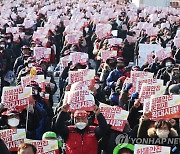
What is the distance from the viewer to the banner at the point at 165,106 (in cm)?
744

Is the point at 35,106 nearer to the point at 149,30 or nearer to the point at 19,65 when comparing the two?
the point at 19,65

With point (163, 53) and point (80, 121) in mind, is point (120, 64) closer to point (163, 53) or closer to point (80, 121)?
point (163, 53)

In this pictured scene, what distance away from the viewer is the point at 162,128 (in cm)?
708

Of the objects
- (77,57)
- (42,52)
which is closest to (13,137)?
(77,57)

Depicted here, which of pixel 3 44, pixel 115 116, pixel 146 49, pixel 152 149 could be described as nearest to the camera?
pixel 152 149

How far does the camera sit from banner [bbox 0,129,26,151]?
7.22 metres

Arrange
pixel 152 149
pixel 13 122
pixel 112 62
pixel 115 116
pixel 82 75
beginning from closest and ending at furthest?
1. pixel 152 149
2. pixel 13 122
3. pixel 115 116
4. pixel 82 75
5. pixel 112 62

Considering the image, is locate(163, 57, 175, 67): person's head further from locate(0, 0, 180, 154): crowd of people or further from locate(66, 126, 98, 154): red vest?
locate(66, 126, 98, 154): red vest

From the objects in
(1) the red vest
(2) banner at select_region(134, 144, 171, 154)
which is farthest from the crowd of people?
(2) banner at select_region(134, 144, 171, 154)

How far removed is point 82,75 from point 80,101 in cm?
202

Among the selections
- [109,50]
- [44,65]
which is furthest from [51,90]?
[109,50]

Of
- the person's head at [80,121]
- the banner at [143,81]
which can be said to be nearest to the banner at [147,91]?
the banner at [143,81]

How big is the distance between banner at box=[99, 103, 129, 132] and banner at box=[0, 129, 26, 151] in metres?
1.14

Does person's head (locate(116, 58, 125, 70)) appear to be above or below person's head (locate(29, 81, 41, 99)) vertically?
above
